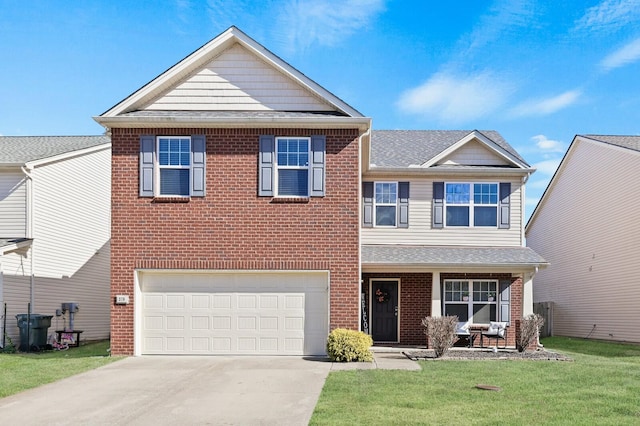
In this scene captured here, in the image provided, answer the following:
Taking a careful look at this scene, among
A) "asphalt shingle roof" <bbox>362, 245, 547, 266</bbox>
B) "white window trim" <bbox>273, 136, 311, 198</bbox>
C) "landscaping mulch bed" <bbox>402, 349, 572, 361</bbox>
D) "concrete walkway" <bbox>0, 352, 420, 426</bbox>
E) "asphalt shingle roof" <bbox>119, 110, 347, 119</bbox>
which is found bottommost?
"landscaping mulch bed" <bbox>402, 349, 572, 361</bbox>

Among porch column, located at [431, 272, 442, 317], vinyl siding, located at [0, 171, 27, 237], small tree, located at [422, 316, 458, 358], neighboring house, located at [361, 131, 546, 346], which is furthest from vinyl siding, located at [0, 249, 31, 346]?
porch column, located at [431, 272, 442, 317]

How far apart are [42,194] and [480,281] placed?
568 inches

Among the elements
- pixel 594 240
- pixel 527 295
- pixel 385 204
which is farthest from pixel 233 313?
pixel 594 240

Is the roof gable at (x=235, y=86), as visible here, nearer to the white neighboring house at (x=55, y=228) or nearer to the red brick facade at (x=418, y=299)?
the white neighboring house at (x=55, y=228)

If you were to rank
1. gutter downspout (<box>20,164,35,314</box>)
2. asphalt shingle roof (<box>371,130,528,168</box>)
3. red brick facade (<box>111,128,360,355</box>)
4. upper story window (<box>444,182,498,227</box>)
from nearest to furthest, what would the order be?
red brick facade (<box>111,128,360,355</box>) < gutter downspout (<box>20,164,35,314</box>) < upper story window (<box>444,182,498,227</box>) < asphalt shingle roof (<box>371,130,528,168</box>)

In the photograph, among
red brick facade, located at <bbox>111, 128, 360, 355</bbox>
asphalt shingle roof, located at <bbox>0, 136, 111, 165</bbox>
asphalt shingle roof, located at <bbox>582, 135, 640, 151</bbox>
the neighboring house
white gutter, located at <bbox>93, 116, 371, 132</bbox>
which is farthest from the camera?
asphalt shingle roof, located at <bbox>582, 135, 640, 151</bbox>

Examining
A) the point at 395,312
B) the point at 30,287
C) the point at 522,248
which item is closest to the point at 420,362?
the point at 395,312

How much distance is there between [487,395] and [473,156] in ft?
37.2

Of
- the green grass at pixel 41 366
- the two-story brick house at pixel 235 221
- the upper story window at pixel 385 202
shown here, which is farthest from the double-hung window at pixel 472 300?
the green grass at pixel 41 366

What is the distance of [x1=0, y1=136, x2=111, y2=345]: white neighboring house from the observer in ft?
62.0

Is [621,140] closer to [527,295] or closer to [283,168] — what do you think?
[527,295]

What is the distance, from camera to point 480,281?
1961cm

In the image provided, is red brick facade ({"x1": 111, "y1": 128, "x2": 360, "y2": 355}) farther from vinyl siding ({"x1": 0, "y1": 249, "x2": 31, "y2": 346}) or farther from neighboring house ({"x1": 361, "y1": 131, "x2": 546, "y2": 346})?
vinyl siding ({"x1": 0, "y1": 249, "x2": 31, "y2": 346})

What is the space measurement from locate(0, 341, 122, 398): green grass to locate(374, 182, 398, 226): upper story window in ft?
30.7
